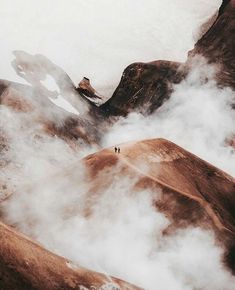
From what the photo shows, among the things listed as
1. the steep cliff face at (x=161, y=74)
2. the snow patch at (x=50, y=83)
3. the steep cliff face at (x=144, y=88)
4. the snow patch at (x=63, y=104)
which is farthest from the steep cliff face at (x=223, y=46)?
the snow patch at (x=50, y=83)

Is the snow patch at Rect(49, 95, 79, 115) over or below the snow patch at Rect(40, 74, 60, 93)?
below

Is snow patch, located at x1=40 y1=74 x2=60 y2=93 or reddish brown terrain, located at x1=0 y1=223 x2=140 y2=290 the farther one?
snow patch, located at x1=40 y1=74 x2=60 y2=93

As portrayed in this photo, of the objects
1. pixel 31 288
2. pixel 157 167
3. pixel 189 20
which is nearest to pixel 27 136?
pixel 157 167

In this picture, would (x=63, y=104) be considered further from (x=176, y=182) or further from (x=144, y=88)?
(x=176, y=182)

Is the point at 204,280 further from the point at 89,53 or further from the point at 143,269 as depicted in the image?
the point at 89,53

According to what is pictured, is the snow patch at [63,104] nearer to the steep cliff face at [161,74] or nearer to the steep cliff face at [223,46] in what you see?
the steep cliff face at [161,74]

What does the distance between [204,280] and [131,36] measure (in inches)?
1222

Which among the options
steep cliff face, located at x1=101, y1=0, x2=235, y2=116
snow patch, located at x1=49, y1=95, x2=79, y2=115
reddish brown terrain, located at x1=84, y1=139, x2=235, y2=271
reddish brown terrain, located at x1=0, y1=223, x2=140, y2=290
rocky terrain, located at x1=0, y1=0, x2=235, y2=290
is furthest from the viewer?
steep cliff face, located at x1=101, y1=0, x2=235, y2=116

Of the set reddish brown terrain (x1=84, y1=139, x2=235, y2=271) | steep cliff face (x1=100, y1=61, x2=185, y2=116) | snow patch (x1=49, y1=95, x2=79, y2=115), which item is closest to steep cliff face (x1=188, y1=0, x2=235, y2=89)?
steep cliff face (x1=100, y1=61, x2=185, y2=116)

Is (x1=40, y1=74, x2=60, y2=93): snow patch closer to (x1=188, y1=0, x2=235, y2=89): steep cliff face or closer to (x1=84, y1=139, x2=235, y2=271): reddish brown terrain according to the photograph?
(x1=188, y1=0, x2=235, y2=89): steep cliff face

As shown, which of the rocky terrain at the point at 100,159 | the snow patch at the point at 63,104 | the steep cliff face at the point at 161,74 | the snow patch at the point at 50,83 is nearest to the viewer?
the rocky terrain at the point at 100,159

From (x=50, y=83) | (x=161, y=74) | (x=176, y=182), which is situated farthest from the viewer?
(x=161, y=74)

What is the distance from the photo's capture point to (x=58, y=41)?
44.8 m

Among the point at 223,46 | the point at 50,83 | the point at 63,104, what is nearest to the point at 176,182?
the point at 63,104
